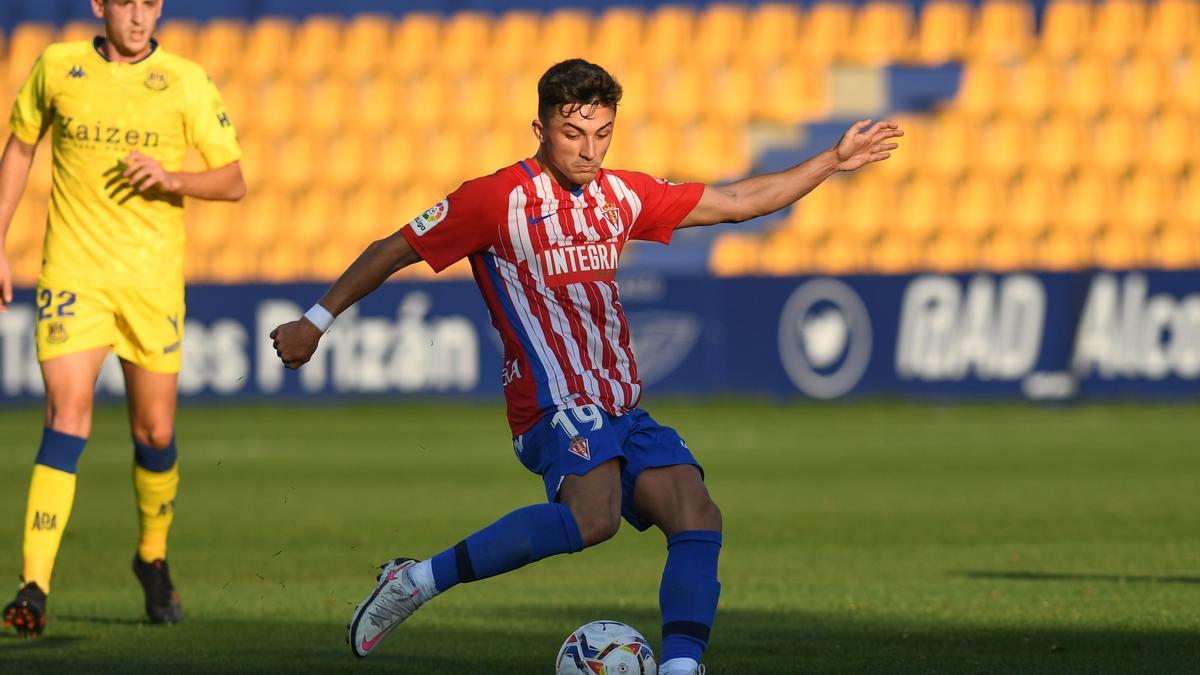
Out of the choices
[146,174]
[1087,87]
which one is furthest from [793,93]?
[146,174]

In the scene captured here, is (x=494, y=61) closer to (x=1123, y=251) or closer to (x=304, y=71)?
→ (x=304, y=71)

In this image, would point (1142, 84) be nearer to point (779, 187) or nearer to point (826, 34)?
point (826, 34)

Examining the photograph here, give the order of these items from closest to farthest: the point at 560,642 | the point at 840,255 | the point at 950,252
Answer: the point at 560,642
the point at 950,252
the point at 840,255

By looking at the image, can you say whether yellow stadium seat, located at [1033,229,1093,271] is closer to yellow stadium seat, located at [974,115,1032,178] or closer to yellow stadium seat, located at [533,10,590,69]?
Answer: yellow stadium seat, located at [974,115,1032,178]

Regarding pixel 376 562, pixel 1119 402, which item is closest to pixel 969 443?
pixel 1119 402

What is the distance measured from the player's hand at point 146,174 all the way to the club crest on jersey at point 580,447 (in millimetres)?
2167

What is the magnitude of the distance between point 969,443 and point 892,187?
6761mm

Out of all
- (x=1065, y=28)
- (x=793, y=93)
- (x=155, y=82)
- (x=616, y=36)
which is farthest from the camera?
(x=616, y=36)

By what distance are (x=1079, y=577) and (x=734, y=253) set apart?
515 inches

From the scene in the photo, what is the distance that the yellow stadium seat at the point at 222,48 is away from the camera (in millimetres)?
22141

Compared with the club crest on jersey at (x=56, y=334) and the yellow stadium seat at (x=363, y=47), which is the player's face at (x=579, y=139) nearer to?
the club crest on jersey at (x=56, y=334)

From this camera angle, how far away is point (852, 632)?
6051 mm

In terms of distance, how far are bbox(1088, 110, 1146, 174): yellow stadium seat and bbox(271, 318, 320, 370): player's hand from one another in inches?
658

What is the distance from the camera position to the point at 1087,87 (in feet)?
67.4
